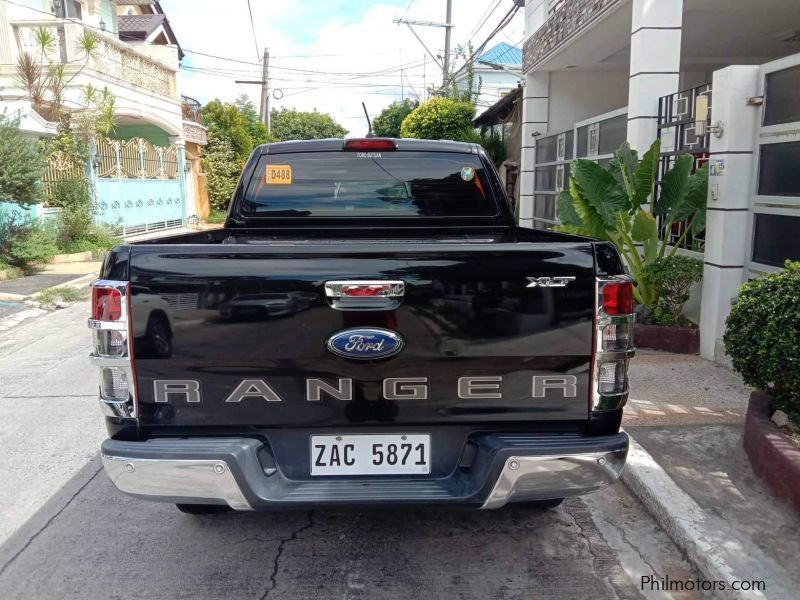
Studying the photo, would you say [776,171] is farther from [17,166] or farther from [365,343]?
[17,166]

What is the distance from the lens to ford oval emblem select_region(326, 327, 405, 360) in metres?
2.64

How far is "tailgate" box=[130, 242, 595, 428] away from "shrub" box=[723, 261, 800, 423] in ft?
5.15

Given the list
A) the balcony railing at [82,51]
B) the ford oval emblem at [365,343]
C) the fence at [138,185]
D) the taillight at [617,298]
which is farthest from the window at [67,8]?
the taillight at [617,298]

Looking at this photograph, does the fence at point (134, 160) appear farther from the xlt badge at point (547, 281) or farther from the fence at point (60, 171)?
the xlt badge at point (547, 281)

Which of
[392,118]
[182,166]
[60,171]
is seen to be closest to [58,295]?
[60,171]

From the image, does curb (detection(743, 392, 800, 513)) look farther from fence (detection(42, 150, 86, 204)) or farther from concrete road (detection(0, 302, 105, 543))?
fence (detection(42, 150, 86, 204))

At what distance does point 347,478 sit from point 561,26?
10.4m

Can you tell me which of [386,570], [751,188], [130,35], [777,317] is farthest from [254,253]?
[130,35]

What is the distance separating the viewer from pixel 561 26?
446 inches

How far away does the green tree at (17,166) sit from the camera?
11.4 m

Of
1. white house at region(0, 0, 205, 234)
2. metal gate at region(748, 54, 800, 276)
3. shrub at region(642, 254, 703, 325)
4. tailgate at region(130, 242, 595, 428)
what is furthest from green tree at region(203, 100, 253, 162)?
tailgate at region(130, 242, 595, 428)

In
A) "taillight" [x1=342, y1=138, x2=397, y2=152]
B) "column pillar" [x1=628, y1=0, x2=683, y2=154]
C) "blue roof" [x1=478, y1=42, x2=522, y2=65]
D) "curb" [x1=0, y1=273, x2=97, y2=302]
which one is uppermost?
"blue roof" [x1=478, y1=42, x2=522, y2=65]

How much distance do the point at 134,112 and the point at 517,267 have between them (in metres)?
19.9

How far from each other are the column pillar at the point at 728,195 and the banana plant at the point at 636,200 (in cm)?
23
